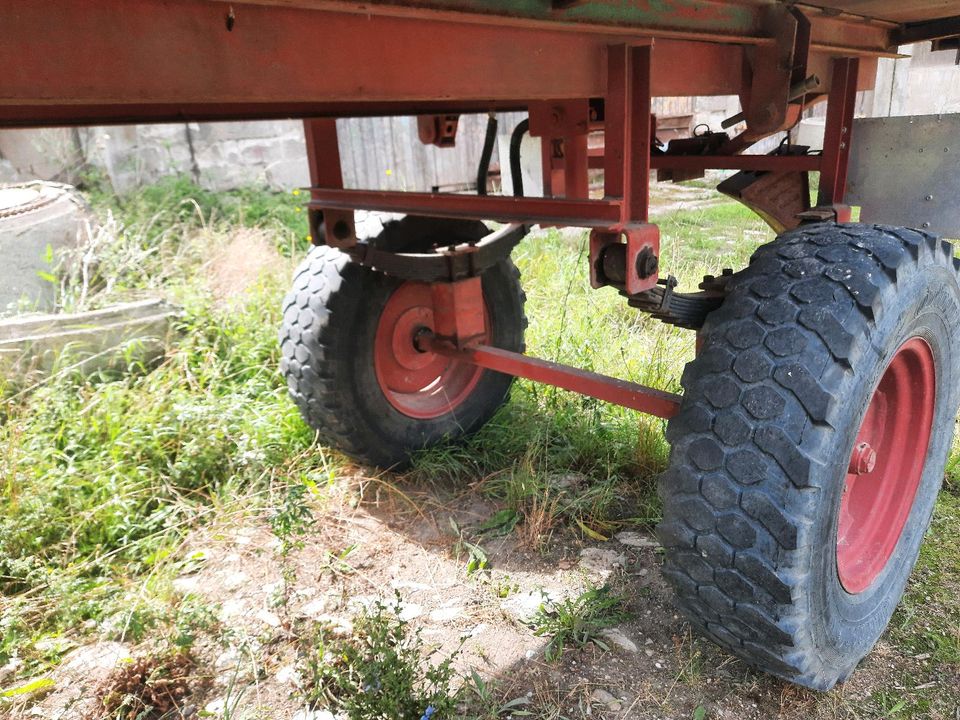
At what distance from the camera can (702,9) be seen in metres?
1.71

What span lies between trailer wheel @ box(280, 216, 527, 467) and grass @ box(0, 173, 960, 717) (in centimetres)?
15

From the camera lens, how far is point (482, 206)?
2066 mm

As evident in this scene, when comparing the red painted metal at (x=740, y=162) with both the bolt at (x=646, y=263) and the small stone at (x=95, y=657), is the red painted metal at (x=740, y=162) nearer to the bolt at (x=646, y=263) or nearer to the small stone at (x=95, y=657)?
the bolt at (x=646, y=263)

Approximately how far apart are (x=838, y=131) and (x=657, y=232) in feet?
3.22

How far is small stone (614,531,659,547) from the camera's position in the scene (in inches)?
102

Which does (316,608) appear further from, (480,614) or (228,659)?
(480,614)

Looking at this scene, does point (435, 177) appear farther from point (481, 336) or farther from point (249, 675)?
point (249, 675)

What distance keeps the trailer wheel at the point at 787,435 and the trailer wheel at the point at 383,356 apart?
1.48m

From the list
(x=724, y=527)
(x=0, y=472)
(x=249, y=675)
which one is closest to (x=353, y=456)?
(x=249, y=675)

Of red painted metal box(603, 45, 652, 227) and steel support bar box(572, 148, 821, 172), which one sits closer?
red painted metal box(603, 45, 652, 227)

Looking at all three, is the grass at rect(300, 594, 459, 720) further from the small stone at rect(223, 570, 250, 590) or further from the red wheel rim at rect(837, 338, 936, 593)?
the red wheel rim at rect(837, 338, 936, 593)

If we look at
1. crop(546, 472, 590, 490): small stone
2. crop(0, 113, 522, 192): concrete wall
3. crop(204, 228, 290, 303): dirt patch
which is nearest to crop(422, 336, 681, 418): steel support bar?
crop(546, 472, 590, 490): small stone

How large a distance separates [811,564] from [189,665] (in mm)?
1653

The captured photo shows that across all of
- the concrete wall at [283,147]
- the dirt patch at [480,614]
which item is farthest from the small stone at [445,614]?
the concrete wall at [283,147]
